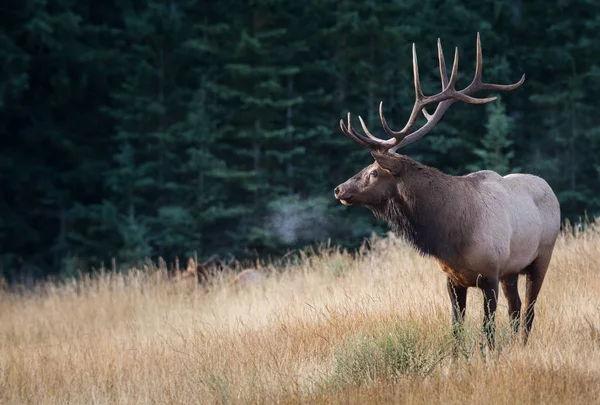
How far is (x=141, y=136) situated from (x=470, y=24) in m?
9.68

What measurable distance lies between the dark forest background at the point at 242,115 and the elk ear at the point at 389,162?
14637 mm

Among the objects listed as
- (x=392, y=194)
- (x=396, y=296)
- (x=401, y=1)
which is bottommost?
(x=396, y=296)

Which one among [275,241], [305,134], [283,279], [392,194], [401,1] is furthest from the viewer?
[401,1]

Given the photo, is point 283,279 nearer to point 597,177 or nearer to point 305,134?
point 305,134

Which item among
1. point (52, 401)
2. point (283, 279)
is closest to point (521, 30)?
point (283, 279)

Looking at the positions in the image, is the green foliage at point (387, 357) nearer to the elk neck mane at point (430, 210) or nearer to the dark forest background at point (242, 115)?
the elk neck mane at point (430, 210)

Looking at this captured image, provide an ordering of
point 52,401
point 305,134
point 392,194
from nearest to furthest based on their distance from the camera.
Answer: point 52,401
point 392,194
point 305,134

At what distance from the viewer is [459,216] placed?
6.46 m

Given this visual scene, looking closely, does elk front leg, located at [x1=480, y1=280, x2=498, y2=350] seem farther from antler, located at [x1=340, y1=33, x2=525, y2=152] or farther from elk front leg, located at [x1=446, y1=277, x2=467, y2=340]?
antler, located at [x1=340, y1=33, x2=525, y2=152]

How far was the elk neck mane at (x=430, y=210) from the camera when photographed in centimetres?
641

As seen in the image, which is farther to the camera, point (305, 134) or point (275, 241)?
point (305, 134)

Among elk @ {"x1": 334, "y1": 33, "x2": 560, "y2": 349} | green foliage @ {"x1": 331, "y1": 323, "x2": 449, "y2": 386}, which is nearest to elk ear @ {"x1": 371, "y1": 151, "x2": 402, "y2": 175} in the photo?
elk @ {"x1": 334, "y1": 33, "x2": 560, "y2": 349}

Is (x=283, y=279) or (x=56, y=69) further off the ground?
(x=56, y=69)

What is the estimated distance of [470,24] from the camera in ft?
80.5
